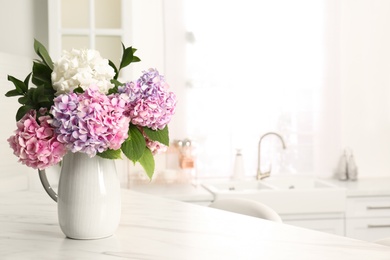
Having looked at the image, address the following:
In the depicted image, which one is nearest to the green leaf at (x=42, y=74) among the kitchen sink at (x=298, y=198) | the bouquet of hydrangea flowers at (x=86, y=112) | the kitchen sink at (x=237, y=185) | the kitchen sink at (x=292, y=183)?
the bouquet of hydrangea flowers at (x=86, y=112)

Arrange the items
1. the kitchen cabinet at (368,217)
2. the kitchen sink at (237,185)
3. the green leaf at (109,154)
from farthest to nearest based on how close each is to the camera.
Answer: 1. the kitchen sink at (237,185)
2. the kitchen cabinet at (368,217)
3. the green leaf at (109,154)

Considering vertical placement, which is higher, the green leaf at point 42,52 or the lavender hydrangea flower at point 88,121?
the green leaf at point 42,52

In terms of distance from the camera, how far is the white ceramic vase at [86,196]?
5.11ft

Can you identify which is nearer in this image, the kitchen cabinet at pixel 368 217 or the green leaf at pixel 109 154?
the green leaf at pixel 109 154

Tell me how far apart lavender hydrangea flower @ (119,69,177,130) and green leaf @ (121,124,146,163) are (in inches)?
1.5

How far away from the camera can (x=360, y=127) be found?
169 inches

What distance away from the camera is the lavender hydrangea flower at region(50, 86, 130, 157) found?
55.1 inches

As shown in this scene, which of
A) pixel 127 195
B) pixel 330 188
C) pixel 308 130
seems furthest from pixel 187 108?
pixel 127 195

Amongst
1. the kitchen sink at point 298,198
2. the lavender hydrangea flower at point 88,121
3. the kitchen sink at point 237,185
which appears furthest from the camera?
the kitchen sink at point 237,185

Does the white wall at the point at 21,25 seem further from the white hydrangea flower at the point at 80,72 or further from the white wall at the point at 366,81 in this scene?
the white hydrangea flower at the point at 80,72

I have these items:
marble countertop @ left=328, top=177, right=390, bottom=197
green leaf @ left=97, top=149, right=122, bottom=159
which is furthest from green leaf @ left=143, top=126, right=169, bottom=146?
marble countertop @ left=328, top=177, right=390, bottom=197

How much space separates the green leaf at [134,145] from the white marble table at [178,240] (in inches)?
9.4

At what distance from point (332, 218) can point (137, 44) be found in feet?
5.80

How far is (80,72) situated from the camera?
4.85 ft
